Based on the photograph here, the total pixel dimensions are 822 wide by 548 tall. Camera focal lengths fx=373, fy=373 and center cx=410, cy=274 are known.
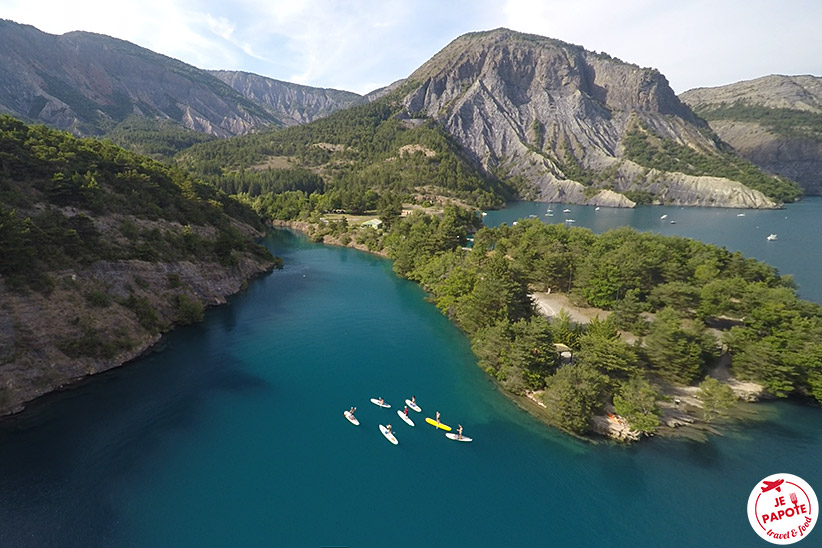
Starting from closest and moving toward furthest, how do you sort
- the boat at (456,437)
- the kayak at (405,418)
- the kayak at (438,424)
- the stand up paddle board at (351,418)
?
the boat at (456,437), the kayak at (438,424), the stand up paddle board at (351,418), the kayak at (405,418)

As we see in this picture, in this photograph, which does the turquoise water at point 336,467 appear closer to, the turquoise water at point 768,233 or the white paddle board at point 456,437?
the white paddle board at point 456,437

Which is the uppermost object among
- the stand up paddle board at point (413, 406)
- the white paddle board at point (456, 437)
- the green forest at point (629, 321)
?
the green forest at point (629, 321)

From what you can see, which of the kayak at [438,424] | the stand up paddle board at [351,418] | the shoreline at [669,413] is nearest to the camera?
the shoreline at [669,413]

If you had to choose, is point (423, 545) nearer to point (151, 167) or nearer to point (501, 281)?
point (501, 281)

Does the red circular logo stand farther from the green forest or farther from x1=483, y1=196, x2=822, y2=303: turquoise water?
x1=483, y1=196, x2=822, y2=303: turquoise water

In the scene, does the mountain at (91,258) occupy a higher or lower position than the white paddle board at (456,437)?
higher

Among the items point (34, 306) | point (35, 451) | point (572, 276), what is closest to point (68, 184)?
point (34, 306)

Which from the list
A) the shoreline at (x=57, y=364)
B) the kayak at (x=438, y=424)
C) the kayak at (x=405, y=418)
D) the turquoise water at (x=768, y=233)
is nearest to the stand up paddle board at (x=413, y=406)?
the kayak at (x=405, y=418)
